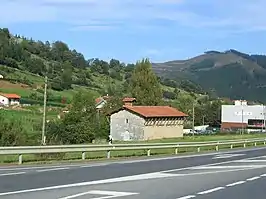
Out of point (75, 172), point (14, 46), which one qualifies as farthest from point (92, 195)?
point (14, 46)

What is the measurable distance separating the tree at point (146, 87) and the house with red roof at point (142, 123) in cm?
1833

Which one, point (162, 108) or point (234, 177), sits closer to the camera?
point (234, 177)

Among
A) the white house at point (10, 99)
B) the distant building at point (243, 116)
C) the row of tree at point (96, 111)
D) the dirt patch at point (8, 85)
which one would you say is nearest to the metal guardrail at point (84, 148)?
the row of tree at point (96, 111)

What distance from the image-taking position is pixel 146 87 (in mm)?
118000

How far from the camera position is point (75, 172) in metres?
20.8

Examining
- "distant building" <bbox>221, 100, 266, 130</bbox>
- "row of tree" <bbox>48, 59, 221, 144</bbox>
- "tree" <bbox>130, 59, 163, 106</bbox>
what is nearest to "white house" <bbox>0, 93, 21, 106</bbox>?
"row of tree" <bbox>48, 59, 221, 144</bbox>

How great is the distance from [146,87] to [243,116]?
5335 centimetres

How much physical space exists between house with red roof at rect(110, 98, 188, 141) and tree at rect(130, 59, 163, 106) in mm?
18326

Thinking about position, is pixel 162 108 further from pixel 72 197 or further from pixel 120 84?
pixel 72 197

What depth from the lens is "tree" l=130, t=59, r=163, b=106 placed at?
384 ft

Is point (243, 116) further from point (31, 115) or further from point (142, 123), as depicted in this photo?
point (31, 115)

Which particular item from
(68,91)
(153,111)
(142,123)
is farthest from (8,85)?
(142,123)

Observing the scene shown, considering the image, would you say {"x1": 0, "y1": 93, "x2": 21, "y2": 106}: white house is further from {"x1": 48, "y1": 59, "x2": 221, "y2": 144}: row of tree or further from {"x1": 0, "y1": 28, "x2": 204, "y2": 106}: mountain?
{"x1": 48, "y1": 59, "x2": 221, "y2": 144}: row of tree

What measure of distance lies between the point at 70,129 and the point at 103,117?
68.3ft
